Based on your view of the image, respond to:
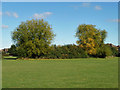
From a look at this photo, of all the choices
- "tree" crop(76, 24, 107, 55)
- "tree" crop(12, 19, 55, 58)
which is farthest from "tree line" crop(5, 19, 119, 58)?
"tree" crop(76, 24, 107, 55)

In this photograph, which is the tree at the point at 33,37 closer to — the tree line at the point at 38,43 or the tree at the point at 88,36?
the tree line at the point at 38,43

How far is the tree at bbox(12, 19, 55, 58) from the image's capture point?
41.5 metres

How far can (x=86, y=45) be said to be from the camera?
54750 mm

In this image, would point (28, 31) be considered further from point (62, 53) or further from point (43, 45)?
point (62, 53)

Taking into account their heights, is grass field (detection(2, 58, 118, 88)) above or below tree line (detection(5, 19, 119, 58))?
below

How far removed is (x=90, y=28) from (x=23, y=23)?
2324 cm

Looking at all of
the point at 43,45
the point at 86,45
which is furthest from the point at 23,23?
the point at 86,45

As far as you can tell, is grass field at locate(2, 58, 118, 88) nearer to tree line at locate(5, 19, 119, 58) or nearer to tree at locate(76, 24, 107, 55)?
tree line at locate(5, 19, 119, 58)

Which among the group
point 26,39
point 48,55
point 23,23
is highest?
point 23,23

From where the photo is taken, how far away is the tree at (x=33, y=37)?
41544 millimetres

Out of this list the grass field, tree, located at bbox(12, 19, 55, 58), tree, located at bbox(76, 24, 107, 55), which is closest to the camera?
the grass field

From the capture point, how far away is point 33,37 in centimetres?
4272

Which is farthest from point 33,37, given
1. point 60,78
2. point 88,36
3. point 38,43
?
point 60,78

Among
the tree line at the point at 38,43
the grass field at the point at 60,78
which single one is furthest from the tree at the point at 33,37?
the grass field at the point at 60,78
